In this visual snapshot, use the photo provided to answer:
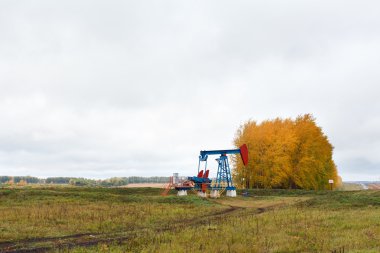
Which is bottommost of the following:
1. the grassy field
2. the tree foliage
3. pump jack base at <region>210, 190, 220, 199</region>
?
the grassy field

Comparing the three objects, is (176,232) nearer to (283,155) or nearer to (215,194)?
(215,194)

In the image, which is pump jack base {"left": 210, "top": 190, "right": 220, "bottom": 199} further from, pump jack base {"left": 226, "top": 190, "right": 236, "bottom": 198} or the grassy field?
the grassy field

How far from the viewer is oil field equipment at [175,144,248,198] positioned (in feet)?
125

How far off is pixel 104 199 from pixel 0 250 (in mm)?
19679

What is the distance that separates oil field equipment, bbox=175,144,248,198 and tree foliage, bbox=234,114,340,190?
14068 millimetres

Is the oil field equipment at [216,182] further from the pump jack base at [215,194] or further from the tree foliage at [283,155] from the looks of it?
the tree foliage at [283,155]

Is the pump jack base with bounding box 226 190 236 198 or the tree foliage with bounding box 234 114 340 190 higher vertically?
the tree foliage with bounding box 234 114 340 190

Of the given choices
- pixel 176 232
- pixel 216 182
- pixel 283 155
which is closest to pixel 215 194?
pixel 216 182

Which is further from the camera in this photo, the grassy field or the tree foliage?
the tree foliage

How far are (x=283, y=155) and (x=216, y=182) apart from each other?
1735cm

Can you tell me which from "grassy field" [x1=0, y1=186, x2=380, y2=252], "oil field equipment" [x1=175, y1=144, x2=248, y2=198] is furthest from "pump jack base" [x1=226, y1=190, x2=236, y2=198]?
"grassy field" [x1=0, y1=186, x2=380, y2=252]

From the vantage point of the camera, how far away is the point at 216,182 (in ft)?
129

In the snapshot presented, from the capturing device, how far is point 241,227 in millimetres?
15992

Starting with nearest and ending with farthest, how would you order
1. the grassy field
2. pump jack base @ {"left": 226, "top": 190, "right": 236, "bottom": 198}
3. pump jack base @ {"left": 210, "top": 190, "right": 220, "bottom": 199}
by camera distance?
the grassy field < pump jack base @ {"left": 210, "top": 190, "right": 220, "bottom": 199} < pump jack base @ {"left": 226, "top": 190, "right": 236, "bottom": 198}
